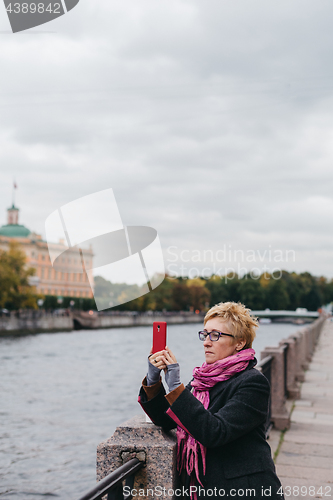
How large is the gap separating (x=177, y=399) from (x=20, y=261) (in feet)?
219

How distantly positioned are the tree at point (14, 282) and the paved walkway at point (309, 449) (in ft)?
181

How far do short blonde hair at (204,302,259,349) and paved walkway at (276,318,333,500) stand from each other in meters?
3.28

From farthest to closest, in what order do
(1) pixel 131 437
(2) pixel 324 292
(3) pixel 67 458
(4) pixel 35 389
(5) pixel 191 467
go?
(2) pixel 324 292, (4) pixel 35 389, (3) pixel 67 458, (1) pixel 131 437, (5) pixel 191 467

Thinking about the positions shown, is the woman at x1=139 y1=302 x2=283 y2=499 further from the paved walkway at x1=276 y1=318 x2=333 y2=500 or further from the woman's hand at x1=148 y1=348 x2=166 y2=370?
the paved walkway at x1=276 y1=318 x2=333 y2=500

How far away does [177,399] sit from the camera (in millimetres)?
2260

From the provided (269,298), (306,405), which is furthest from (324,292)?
(306,405)

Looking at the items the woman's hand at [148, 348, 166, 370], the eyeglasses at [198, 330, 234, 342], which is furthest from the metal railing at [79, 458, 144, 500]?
the eyeglasses at [198, 330, 234, 342]

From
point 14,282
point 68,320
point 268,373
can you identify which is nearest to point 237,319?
point 268,373

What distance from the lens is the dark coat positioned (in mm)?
2242

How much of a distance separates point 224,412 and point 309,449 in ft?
16.4

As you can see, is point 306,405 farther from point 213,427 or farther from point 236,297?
point 236,297

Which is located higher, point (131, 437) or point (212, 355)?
point (212, 355)

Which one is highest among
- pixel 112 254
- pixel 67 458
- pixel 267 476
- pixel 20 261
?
pixel 20 261

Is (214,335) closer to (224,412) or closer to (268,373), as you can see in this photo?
(224,412)
